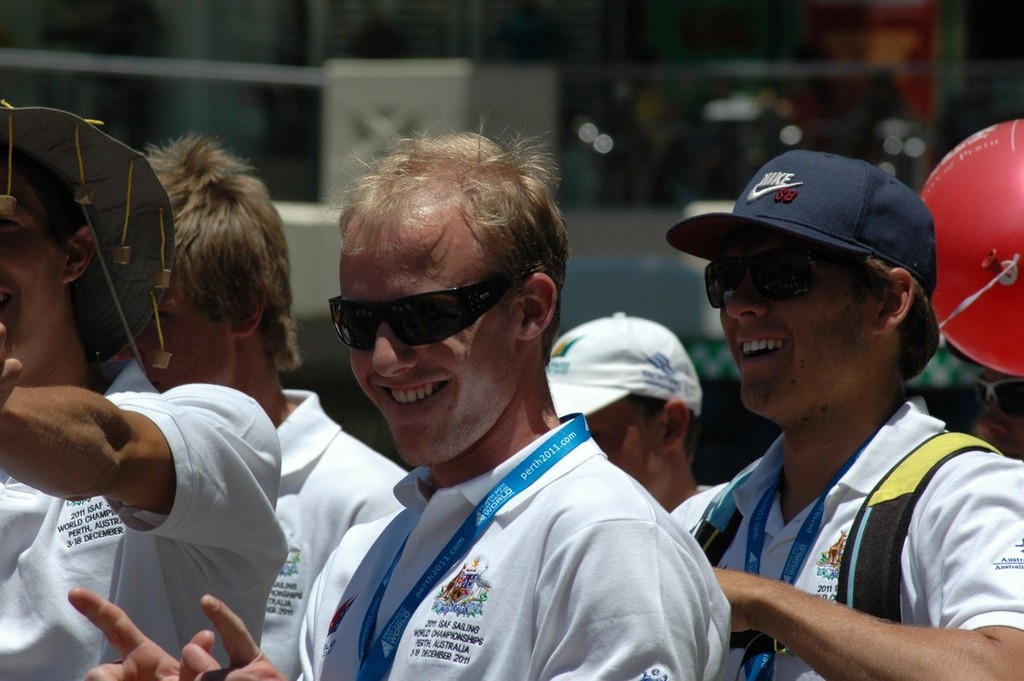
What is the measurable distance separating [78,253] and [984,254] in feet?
6.78

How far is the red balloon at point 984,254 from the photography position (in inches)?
137

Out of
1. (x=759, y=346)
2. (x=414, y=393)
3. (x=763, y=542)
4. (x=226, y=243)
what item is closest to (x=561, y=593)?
(x=414, y=393)

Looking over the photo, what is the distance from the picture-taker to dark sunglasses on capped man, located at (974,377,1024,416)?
3797mm

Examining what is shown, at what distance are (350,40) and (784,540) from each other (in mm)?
10729

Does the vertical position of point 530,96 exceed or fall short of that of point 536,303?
it falls short

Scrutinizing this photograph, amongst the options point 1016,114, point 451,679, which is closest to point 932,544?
point 451,679

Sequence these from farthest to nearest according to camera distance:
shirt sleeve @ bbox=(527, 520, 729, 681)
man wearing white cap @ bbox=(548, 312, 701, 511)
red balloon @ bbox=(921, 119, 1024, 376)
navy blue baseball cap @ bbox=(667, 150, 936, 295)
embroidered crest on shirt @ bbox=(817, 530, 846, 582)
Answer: man wearing white cap @ bbox=(548, 312, 701, 511) → red balloon @ bbox=(921, 119, 1024, 376) → navy blue baseball cap @ bbox=(667, 150, 936, 295) → embroidered crest on shirt @ bbox=(817, 530, 846, 582) → shirt sleeve @ bbox=(527, 520, 729, 681)

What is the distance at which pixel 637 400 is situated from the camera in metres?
4.41

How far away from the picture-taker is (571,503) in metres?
2.27

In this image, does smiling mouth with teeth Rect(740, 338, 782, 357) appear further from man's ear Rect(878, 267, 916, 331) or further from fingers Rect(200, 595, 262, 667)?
fingers Rect(200, 595, 262, 667)

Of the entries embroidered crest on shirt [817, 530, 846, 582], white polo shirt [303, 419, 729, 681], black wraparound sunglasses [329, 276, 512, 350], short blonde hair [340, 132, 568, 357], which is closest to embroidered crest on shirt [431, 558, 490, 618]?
white polo shirt [303, 419, 729, 681]

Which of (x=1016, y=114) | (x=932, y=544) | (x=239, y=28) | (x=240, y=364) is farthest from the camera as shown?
(x=239, y=28)

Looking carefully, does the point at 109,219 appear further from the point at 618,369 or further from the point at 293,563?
the point at 618,369

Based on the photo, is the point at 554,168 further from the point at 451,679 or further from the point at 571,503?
the point at 451,679
